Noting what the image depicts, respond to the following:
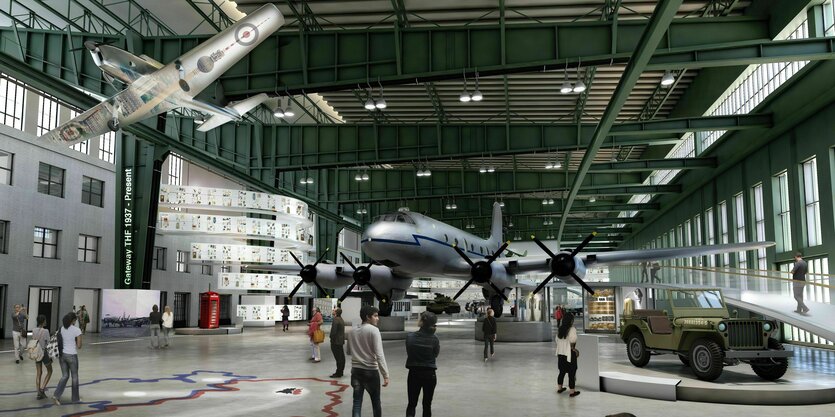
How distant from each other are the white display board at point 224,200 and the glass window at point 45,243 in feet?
19.6

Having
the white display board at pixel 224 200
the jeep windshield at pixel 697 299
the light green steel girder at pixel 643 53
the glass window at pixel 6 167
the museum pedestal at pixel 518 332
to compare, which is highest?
the light green steel girder at pixel 643 53

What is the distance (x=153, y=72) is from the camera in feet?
65.6

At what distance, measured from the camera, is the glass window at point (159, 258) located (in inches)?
1711

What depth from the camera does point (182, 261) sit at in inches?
1845

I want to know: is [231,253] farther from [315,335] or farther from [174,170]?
[315,335]

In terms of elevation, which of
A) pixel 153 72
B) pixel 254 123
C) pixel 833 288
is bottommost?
pixel 833 288

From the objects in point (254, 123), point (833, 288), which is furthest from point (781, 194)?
point (254, 123)

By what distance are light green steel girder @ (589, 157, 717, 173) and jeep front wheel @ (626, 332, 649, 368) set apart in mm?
21060

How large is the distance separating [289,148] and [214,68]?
17421 mm

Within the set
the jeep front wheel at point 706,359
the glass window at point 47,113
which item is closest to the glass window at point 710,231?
the jeep front wheel at point 706,359

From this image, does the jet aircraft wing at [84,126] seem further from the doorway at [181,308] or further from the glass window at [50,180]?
the doorway at [181,308]

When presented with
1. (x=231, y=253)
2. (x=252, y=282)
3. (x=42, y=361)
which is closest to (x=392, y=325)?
(x=252, y=282)

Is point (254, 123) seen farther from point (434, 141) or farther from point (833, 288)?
point (833, 288)

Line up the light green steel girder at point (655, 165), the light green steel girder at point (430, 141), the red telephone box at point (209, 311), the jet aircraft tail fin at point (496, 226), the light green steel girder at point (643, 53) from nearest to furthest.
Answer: the light green steel girder at point (643, 53) → the light green steel girder at point (430, 141) → the light green steel girder at point (655, 165) → the red telephone box at point (209, 311) → the jet aircraft tail fin at point (496, 226)
